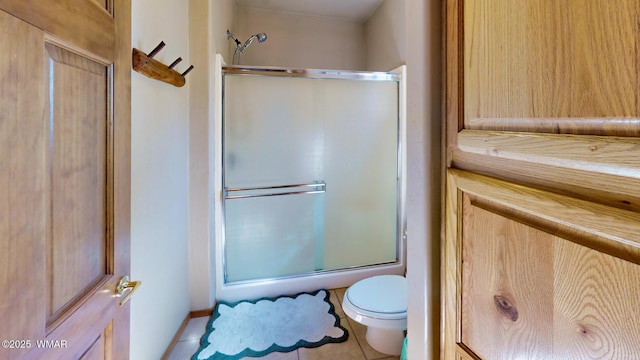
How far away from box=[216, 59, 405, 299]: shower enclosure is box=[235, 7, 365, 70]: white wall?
90cm

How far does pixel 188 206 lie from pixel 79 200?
1302 millimetres

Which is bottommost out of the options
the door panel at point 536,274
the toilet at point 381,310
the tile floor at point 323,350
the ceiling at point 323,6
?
the tile floor at point 323,350

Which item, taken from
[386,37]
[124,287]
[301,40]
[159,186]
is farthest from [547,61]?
[301,40]

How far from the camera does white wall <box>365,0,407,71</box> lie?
2.46 meters

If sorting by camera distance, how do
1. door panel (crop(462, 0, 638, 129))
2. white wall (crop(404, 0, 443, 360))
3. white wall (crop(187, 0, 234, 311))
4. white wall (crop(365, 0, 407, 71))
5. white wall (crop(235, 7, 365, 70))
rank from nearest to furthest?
door panel (crop(462, 0, 638, 129)) → white wall (crop(404, 0, 443, 360)) → white wall (crop(187, 0, 234, 311)) → white wall (crop(365, 0, 407, 71)) → white wall (crop(235, 7, 365, 70))

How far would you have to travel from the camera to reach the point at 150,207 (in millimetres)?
1384

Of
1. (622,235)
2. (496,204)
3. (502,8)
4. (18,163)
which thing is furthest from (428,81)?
(18,163)

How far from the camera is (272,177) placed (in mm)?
2361

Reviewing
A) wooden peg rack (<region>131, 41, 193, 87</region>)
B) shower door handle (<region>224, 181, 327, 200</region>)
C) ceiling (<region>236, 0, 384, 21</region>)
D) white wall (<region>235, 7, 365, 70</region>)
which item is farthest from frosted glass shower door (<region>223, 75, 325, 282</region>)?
ceiling (<region>236, 0, 384, 21</region>)

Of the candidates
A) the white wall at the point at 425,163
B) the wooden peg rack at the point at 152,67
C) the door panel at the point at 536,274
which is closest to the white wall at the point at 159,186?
the wooden peg rack at the point at 152,67

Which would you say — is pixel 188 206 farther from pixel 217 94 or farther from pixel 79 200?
pixel 79 200

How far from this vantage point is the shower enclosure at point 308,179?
2258mm

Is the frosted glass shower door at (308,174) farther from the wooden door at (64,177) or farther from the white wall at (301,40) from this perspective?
the wooden door at (64,177)

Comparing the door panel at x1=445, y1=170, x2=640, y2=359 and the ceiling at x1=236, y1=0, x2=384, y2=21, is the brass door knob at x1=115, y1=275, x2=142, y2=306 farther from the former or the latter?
the ceiling at x1=236, y1=0, x2=384, y2=21
